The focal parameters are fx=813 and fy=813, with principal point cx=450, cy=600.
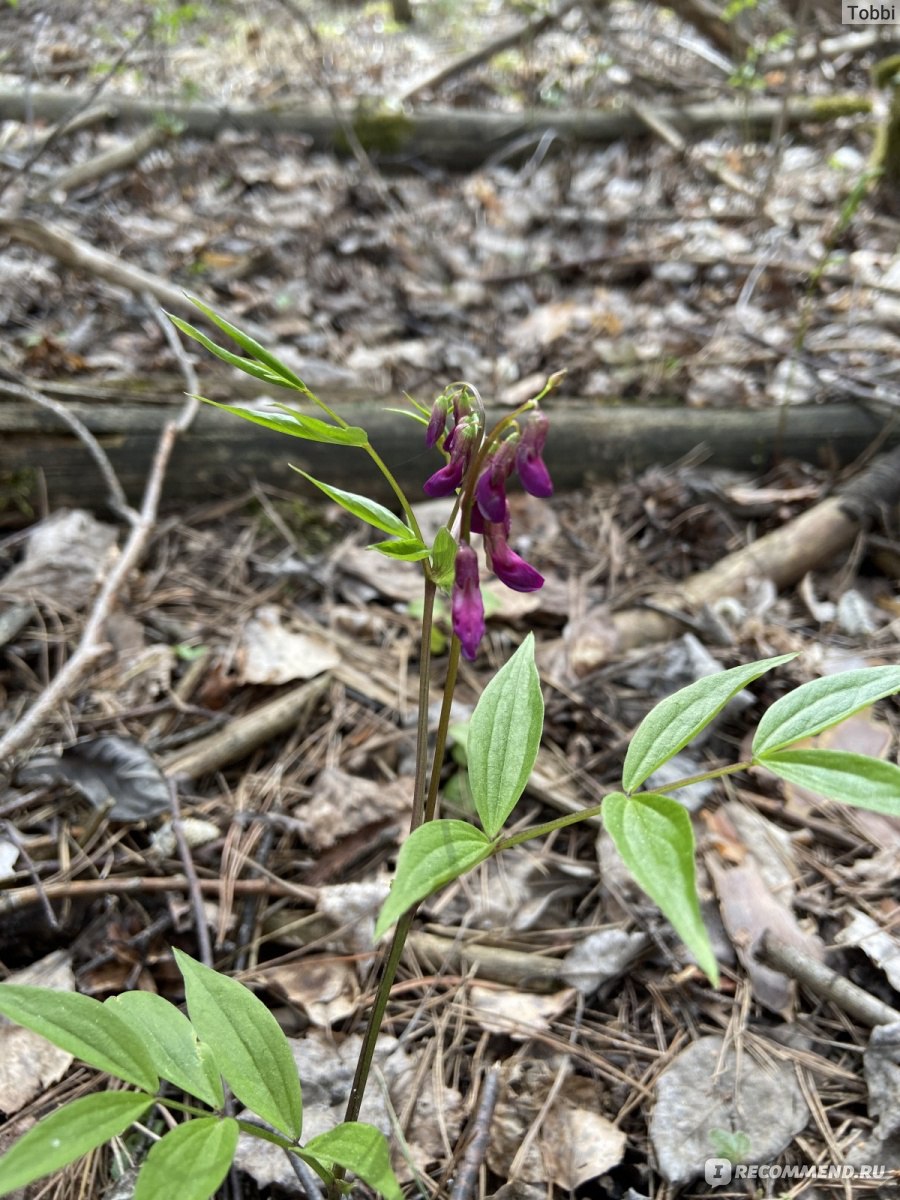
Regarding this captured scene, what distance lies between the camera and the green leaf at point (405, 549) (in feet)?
3.93

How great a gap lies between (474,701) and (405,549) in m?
1.38

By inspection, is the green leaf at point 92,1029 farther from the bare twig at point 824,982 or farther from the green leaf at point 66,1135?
the bare twig at point 824,982

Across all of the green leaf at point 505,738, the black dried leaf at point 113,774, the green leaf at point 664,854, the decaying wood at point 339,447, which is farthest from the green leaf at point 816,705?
the decaying wood at point 339,447

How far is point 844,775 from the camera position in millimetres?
1039

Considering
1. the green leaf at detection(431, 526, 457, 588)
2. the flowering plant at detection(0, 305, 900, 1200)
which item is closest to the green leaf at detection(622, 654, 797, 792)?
the flowering plant at detection(0, 305, 900, 1200)

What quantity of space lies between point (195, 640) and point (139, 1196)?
185 centimetres

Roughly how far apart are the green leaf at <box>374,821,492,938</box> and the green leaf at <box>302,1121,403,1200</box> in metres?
0.38

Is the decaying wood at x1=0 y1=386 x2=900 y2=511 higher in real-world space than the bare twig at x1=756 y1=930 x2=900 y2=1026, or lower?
higher

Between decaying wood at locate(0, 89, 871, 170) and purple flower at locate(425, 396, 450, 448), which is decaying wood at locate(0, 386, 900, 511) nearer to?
purple flower at locate(425, 396, 450, 448)

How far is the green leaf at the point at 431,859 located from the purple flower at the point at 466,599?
0.33 m

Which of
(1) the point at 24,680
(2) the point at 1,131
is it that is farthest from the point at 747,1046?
(2) the point at 1,131

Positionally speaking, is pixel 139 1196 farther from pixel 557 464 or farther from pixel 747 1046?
pixel 557 464

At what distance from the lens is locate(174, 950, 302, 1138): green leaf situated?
1.19 m

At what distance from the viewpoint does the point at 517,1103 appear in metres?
1.66
